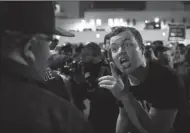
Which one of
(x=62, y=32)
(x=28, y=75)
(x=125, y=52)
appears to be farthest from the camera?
(x=125, y=52)

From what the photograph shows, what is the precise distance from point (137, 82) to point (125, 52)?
17 centimetres

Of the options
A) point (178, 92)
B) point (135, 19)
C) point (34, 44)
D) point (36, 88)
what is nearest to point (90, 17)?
point (135, 19)

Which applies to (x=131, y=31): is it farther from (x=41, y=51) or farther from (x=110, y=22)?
(x=41, y=51)

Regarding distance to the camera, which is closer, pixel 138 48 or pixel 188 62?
pixel 138 48

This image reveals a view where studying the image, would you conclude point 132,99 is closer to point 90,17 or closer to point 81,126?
point 81,126

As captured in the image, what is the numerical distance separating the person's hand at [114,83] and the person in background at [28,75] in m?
0.28

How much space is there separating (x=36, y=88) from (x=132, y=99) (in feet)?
1.63

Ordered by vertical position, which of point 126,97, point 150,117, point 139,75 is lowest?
point 150,117

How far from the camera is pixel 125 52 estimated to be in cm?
165

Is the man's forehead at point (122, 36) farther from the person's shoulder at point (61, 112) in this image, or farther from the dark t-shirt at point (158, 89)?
the person's shoulder at point (61, 112)

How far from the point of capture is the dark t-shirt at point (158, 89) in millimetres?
1665

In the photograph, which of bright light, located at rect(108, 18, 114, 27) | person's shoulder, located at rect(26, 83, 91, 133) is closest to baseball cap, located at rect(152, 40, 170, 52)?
bright light, located at rect(108, 18, 114, 27)

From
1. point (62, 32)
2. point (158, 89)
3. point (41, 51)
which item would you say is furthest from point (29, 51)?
point (158, 89)

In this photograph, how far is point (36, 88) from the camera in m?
1.49
